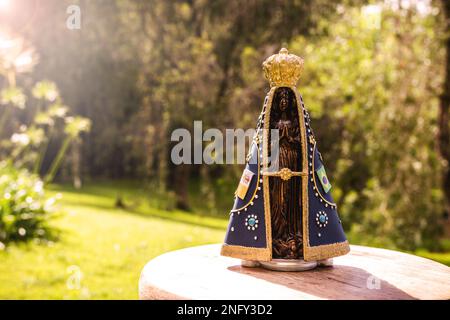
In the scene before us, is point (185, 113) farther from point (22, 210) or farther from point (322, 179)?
point (322, 179)

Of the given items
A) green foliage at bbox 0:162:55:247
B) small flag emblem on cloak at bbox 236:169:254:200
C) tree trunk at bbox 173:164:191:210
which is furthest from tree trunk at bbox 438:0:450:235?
small flag emblem on cloak at bbox 236:169:254:200

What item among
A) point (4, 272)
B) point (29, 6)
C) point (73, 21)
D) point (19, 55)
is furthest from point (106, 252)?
point (29, 6)

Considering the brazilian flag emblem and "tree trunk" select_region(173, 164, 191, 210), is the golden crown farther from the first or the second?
"tree trunk" select_region(173, 164, 191, 210)

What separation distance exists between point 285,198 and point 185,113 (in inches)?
240

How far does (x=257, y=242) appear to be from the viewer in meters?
2.26

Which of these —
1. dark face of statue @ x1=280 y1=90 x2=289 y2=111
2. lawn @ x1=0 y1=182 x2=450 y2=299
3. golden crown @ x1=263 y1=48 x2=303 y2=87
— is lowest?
lawn @ x1=0 y1=182 x2=450 y2=299

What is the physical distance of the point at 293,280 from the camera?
2100mm

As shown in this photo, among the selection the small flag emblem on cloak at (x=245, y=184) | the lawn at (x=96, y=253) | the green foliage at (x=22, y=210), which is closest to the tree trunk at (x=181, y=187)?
the lawn at (x=96, y=253)

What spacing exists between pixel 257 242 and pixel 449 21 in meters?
4.95

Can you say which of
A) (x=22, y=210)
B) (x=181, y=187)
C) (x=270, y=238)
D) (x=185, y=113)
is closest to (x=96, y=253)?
(x=22, y=210)

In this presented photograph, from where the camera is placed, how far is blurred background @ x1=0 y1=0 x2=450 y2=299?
18.6 feet

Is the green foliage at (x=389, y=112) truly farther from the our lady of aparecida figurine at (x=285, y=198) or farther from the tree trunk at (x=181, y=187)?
the our lady of aparecida figurine at (x=285, y=198)

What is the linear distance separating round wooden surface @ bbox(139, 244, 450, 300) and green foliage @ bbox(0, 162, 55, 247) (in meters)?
3.48

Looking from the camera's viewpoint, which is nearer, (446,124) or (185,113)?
(446,124)
